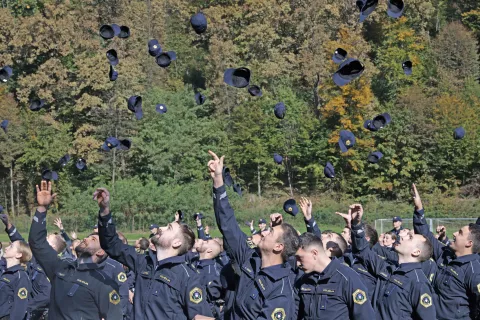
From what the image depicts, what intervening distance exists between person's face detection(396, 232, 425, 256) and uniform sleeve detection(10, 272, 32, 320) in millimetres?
4370

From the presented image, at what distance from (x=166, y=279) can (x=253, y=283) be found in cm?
86

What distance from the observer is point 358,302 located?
20.7 ft

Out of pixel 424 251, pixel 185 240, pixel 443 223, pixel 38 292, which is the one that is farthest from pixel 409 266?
pixel 443 223

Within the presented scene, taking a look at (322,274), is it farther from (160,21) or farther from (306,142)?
(160,21)

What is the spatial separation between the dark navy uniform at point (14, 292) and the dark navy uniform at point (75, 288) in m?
2.79

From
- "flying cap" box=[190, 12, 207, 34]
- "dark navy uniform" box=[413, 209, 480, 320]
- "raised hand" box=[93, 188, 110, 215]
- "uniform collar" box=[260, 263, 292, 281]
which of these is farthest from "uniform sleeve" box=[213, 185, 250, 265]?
"flying cap" box=[190, 12, 207, 34]

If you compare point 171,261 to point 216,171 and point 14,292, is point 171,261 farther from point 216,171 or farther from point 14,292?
point 14,292

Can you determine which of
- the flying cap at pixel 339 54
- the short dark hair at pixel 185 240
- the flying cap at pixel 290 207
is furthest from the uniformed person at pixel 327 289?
the flying cap at pixel 339 54

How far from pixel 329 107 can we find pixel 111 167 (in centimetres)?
1466

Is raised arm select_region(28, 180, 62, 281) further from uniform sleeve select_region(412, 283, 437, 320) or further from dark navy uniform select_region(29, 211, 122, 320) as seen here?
uniform sleeve select_region(412, 283, 437, 320)

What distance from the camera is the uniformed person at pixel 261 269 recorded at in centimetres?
648

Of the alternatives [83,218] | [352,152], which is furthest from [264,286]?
[352,152]

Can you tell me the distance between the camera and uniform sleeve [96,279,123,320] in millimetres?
6684

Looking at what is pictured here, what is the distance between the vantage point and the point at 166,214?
43.5 metres
